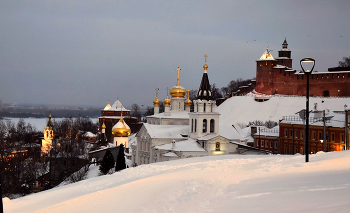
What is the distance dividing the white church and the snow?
3226 cm

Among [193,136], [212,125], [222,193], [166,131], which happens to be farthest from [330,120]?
[222,193]

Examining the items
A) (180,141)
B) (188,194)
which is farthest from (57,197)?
(180,141)

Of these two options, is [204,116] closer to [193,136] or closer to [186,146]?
[193,136]

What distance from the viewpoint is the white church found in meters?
27.4

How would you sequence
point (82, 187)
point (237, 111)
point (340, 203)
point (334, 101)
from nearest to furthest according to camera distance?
point (340, 203)
point (82, 187)
point (334, 101)
point (237, 111)

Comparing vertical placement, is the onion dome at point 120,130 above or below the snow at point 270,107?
below

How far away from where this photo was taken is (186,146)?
27.5 metres

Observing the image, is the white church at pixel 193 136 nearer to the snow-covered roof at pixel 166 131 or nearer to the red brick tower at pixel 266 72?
the snow-covered roof at pixel 166 131

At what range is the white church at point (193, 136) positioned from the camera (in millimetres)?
27391

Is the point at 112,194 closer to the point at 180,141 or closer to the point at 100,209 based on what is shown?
the point at 100,209

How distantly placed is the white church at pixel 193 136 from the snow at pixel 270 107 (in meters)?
32.3

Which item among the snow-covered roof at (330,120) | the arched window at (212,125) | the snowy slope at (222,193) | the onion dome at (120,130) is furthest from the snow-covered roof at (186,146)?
the snowy slope at (222,193)

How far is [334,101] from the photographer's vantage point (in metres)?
63.7

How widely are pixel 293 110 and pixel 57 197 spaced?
193ft
